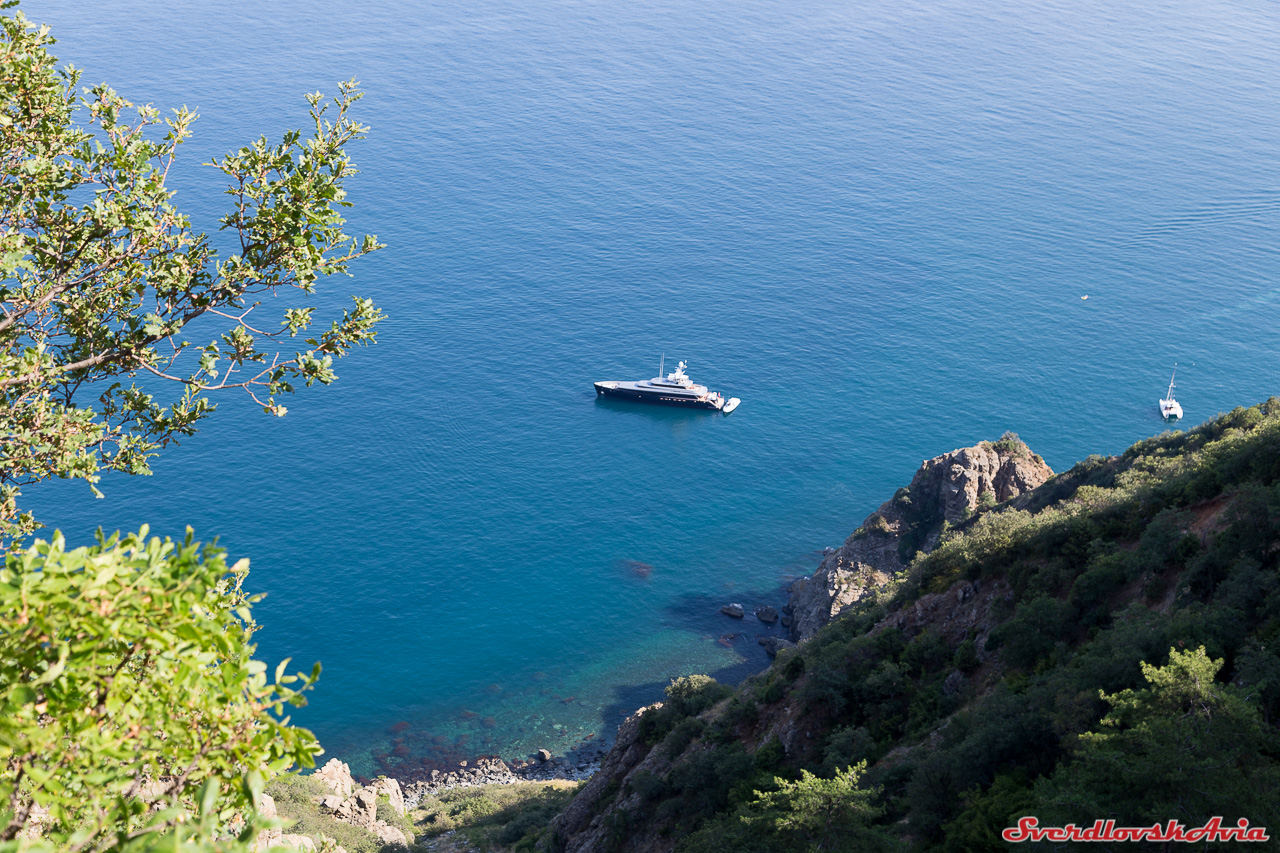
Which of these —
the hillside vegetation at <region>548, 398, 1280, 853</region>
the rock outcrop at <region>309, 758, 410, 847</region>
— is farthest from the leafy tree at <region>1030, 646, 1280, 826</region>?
the rock outcrop at <region>309, 758, 410, 847</region>

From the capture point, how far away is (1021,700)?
25.6 m

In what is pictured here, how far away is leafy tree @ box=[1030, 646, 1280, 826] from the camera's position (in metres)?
16.5

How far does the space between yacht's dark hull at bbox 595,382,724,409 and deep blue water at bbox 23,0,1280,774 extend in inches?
80.8

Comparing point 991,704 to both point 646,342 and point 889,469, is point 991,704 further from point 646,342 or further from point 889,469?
point 646,342

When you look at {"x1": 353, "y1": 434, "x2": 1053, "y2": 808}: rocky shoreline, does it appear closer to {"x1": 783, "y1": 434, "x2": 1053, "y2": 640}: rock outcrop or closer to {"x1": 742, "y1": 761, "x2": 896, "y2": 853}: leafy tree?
{"x1": 783, "y1": 434, "x2": 1053, "y2": 640}: rock outcrop

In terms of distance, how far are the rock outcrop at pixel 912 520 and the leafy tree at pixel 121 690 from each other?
2584 inches

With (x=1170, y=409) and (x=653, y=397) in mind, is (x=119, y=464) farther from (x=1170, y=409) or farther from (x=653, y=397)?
(x=1170, y=409)

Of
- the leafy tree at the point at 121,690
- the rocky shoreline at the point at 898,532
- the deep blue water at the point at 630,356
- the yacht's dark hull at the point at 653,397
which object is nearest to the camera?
the leafy tree at the point at 121,690

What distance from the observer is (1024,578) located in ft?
109

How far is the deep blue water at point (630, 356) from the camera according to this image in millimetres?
76938

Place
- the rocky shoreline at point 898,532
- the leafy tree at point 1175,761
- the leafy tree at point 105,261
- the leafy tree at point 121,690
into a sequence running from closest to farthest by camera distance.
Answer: the leafy tree at point 121,690 < the leafy tree at point 105,261 < the leafy tree at point 1175,761 < the rocky shoreline at point 898,532

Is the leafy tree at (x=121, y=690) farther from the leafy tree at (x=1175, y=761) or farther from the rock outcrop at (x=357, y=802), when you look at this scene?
the rock outcrop at (x=357, y=802)

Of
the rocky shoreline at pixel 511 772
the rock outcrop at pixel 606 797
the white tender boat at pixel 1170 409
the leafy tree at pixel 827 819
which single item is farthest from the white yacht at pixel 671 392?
the leafy tree at pixel 827 819

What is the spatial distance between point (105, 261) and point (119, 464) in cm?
359
